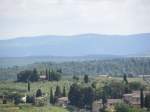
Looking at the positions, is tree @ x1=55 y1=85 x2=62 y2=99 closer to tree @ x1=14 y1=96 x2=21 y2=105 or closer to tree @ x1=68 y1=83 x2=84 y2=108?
tree @ x1=68 y1=83 x2=84 y2=108

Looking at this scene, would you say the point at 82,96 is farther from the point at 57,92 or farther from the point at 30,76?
the point at 30,76

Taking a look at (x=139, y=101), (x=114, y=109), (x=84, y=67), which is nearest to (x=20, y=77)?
(x=139, y=101)

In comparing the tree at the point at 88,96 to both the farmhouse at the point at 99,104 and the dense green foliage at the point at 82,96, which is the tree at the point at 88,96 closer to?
the dense green foliage at the point at 82,96

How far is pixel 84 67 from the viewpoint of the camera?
558 feet

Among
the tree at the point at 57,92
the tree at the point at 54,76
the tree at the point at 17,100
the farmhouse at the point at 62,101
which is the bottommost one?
the farmhouse at the point at 62,101

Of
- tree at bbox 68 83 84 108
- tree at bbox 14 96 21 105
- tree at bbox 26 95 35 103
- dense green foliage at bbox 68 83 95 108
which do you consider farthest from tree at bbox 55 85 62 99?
tree at bbox 14 96 21 105

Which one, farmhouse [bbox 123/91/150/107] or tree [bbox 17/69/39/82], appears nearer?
farmhouse [bbox 123/91/150/107]

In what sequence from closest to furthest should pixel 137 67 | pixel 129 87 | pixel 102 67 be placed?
pixel 129 87
pixel 137 67
pixel 102 67

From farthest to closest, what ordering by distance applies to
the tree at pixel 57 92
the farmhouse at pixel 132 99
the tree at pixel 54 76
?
1. the tree at pixel 54 76
2. the tree at pixel 57 92
3. the farmhouse at pixel 132 99

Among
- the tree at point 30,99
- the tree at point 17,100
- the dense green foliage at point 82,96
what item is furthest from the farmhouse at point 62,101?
the tree at point 17,100

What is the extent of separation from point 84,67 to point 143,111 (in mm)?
108477

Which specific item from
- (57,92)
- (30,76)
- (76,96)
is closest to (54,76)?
(30,76)

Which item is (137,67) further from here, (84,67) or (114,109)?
(114,109)

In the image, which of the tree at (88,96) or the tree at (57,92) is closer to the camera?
the tree at (88,96)
